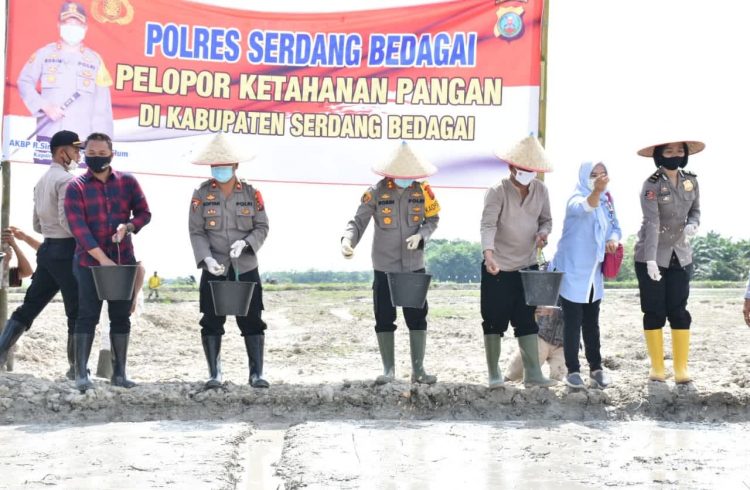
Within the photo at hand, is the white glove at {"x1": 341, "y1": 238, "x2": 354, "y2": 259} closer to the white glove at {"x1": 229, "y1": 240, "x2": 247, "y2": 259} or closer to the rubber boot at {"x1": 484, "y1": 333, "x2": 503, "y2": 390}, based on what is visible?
the white glove at {"x1": 229, "y1": 240, "x2": 247, "y2": 259}

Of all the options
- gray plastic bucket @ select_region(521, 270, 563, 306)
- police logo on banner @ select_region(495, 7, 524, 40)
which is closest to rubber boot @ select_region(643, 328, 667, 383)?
gray plastic bucket @ select_region(521, 270, 563, 306)

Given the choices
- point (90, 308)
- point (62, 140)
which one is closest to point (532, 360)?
point (90, 308)

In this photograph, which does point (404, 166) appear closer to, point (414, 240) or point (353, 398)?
point (414, 240)

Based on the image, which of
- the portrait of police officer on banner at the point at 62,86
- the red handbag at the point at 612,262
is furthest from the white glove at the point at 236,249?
the red handbag at the point at 612,262

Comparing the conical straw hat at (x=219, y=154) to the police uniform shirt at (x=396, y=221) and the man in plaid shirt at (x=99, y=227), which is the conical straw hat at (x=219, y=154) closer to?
the man in plaid shirt at (x=99, y=227)

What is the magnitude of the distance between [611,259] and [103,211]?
3662mm

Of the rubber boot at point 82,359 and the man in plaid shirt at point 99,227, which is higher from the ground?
the man in plaid shirt at point 99,227

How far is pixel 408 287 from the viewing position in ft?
20.4

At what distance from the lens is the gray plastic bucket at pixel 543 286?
606 centimetres

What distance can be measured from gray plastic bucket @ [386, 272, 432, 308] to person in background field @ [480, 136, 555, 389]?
0.52 meters

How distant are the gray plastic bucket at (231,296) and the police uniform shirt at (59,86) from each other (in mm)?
2551

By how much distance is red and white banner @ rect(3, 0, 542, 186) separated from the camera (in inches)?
306

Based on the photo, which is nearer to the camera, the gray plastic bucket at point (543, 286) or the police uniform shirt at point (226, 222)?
the gray plastic bucket at point (543, 286)

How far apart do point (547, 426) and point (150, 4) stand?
5.08m
